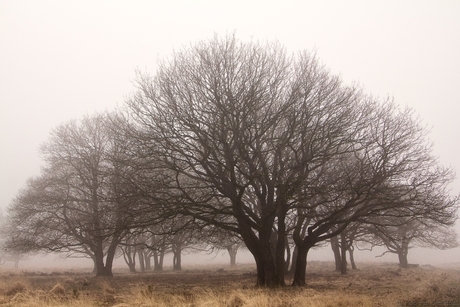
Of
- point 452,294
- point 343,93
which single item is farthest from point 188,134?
point 452,294

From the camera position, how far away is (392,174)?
531 inches

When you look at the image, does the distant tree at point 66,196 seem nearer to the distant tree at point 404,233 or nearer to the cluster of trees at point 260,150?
the cluster of trees at point 260,150

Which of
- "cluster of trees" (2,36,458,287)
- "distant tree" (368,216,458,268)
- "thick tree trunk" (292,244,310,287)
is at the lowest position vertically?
"thick tree trunk" (292,244,310,287)

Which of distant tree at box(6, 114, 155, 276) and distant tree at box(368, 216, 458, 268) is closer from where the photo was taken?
distant tree at box(368, 216, 458, 268)

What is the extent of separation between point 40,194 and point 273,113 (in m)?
16.2

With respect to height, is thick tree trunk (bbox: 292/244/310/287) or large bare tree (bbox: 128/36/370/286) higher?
large bare tree (bbox: 128/36/370/286)

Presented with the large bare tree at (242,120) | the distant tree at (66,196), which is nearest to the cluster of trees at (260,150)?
→ the large bare tree at (242,120)

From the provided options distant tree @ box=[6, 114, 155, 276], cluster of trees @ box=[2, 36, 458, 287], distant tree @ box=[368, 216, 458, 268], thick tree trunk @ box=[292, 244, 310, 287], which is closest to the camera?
cluster of trees @ box=[2, 36, 458, 287]

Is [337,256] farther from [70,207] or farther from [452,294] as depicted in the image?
[70,207]

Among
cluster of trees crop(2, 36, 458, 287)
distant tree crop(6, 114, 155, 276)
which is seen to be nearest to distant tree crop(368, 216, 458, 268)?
cluster of trees crop(2, 36, 458, 287)

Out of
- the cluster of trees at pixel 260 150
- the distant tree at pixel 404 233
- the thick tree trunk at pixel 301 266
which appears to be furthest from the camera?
the distant tree at pixel 404 233

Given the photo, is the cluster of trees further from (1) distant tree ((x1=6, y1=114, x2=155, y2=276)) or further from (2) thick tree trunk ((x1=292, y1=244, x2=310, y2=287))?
(1) distant tree ((x1=6, y1=114, x2=155, y2=276))

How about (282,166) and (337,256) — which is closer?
(282,166)

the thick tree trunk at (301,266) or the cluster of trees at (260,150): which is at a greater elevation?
the cluster of trees at (260,150)
